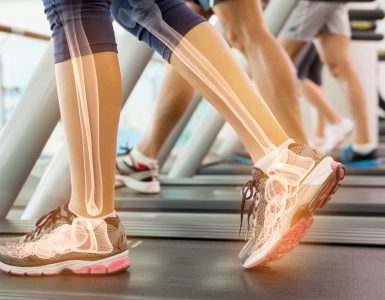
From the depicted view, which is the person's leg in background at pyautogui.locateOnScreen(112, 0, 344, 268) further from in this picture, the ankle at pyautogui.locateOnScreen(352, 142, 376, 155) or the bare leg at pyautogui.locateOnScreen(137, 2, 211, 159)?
the ankle at pyautogui.locateOnScreen(352, 142, 376, 155)

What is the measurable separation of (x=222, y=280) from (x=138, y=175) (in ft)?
4.27

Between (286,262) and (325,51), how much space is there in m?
2.46

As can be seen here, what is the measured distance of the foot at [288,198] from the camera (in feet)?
3.45

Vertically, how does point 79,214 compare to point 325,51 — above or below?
above

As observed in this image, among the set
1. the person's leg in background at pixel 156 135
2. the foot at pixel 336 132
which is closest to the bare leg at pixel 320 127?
the foot at pixel 336 132

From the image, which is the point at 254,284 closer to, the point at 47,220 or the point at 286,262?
the point at 286,262

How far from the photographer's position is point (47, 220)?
1130mm

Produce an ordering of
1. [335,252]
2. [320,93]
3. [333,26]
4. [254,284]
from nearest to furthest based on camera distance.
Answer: [254,284] → [335,252] → [333,26] → [320,93]

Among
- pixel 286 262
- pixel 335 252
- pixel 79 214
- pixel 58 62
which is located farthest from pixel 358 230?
pixel 58 62

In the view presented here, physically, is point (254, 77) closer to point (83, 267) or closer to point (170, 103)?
point (170, 103)

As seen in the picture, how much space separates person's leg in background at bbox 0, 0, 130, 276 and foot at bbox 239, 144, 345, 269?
282 millimetres

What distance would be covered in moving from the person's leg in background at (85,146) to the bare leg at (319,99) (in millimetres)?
3066

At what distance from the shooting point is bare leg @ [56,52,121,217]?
1033 millimetres

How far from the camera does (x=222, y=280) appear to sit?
1044mm
